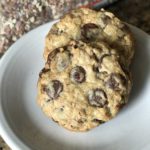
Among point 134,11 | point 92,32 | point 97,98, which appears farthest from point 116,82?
point 134,11

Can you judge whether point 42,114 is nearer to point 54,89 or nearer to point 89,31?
point 54,89

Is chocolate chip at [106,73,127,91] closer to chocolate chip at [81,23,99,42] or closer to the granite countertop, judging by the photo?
chocolate chip at [81,23,99,42]

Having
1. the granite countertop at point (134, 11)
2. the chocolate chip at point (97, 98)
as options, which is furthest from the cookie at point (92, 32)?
the granite countertop at point (134, 11)

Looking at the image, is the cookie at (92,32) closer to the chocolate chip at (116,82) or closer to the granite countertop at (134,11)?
the chocolate chip at (116,82)

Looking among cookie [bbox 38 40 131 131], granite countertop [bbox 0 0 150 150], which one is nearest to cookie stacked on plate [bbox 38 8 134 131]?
cookie [bbox 38 40 131 131]

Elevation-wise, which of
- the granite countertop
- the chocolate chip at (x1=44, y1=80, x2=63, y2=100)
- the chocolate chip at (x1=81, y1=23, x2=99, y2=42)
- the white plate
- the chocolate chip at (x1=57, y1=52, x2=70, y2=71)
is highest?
the chocolate chip at (x1=57, y1=52, x2=70, y2=71)

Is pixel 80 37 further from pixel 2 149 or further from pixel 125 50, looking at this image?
pixel 2 149

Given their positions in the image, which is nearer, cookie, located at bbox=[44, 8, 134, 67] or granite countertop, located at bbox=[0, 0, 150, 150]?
cookie, located at bbox=[44, 8, 134, 67]
